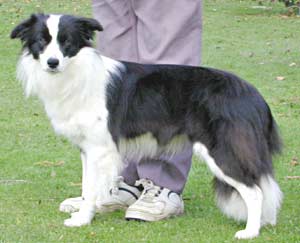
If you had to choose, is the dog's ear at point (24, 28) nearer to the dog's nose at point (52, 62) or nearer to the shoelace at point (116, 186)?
the dog's nose at point (52, 62)

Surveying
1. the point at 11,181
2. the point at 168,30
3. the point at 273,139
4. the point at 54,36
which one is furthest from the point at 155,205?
the point at 11,181

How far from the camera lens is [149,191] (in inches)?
216

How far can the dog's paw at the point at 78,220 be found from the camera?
5091mm

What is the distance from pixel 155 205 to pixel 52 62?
119 cm

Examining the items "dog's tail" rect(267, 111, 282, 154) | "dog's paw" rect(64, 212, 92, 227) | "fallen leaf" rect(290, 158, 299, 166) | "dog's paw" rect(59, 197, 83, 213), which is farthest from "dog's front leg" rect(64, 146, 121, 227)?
"fallen leaf" rect(290, 158, 299, 166)

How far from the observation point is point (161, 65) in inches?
200

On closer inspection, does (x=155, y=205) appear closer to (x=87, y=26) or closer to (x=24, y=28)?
(x=87, y=26)

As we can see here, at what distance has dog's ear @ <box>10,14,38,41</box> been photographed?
4938 mm

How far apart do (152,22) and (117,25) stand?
0.89ft

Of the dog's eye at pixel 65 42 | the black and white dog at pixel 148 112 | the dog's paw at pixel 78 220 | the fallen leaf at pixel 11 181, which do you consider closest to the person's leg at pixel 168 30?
the black and white dog at pixel 148 112

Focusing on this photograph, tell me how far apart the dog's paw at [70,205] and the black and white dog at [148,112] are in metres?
0.29

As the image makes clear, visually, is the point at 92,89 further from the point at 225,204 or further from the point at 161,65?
the point at 225,204

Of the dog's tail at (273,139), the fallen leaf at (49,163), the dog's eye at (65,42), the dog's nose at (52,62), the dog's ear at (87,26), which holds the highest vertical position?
the dog's ear at (87,26)

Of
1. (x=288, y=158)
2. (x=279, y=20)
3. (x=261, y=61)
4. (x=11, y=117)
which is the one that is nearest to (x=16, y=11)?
(x=279, y=20)
